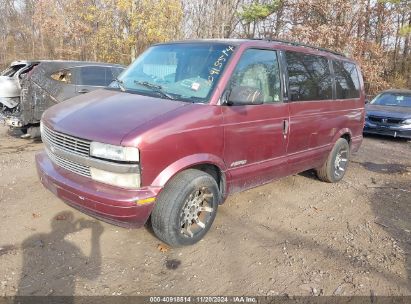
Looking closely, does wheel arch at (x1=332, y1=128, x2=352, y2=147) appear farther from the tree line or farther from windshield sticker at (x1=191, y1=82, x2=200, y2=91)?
the tree line

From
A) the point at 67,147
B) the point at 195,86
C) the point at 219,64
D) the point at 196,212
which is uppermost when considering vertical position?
the point at 219,64

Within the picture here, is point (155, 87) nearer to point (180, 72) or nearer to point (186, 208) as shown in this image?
point (180, 72)

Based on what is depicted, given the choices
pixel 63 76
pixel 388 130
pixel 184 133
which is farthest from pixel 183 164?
pixel 388 130

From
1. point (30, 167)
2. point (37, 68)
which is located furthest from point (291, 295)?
point (37, 68)

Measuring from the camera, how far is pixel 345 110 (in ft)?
19.9

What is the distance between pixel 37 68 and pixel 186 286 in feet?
21.2

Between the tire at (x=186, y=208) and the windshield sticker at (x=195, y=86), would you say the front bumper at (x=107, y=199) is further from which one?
the windshield sticker at (x=195, y=86)

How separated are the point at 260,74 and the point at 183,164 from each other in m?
1.57

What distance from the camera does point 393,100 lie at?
12172 mm

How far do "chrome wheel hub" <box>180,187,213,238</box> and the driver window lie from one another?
1.17 meters

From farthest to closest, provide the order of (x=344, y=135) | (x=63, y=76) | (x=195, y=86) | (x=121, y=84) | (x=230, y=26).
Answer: (x=230, y=26) → (x=63, y=76) → (x=344, y=135) → (x=121, y=84) → (x=195, y=86)

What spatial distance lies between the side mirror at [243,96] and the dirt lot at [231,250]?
144 centimetres

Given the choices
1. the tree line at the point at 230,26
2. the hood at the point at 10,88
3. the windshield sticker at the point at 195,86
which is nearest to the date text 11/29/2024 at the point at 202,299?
the windshield sticker at the point at 195,86

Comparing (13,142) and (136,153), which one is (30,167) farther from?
(136,153)
